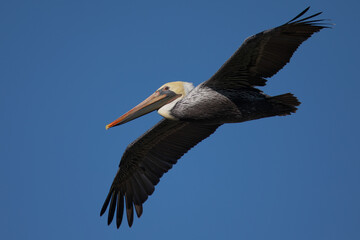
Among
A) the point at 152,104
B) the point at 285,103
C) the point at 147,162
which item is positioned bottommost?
the point at 147,162

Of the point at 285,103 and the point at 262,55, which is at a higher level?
the point at 262,55

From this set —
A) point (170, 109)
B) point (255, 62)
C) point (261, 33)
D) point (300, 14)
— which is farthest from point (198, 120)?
point (300, 14)

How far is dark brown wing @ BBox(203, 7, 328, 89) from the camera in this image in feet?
21.9

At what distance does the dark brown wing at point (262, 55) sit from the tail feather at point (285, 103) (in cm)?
39

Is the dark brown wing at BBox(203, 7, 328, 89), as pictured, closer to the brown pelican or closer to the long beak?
the brown pelican

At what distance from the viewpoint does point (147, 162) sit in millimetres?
9500

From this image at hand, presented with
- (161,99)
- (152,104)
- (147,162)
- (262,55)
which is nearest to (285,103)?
(262,55)

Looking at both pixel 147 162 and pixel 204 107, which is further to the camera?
pixel 147 162

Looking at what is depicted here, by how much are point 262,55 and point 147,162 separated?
359 cm

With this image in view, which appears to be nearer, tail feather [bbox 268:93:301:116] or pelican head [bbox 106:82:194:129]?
tail feather [bbox 268:93:301:116]

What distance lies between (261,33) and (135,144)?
3.70m

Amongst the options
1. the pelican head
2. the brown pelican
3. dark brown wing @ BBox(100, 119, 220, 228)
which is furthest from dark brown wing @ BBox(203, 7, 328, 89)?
dark brown wing @ BBox(100, 119, 220, 228)

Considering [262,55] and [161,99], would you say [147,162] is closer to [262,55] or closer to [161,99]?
[161,99]

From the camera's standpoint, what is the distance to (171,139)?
939cm
